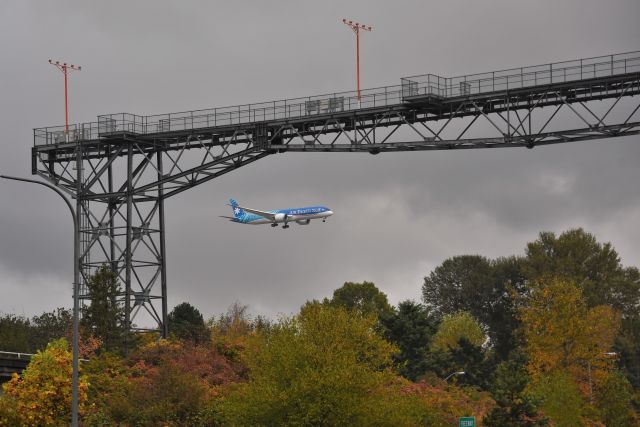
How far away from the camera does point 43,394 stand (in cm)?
6594

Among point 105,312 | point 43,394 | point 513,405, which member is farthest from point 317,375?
point 105,312

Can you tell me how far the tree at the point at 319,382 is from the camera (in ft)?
217

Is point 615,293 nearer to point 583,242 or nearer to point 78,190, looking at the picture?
point 583,242

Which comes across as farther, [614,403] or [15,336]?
[15,336]

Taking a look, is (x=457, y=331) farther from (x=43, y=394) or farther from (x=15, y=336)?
(x=43, y=394)

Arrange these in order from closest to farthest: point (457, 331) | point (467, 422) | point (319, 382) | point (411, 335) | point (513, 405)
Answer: point (319, 382), point (467, 422), point (513, 405), point (411, 335), point (457, 331)

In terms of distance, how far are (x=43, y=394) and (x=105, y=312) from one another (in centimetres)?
2450

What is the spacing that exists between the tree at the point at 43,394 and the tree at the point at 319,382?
8708mm

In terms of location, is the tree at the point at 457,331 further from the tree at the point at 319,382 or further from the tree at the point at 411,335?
the tree at the point at 319,382

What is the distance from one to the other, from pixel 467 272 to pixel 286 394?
115m

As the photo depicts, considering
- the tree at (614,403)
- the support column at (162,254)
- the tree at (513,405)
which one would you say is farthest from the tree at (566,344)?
the support column at (162,254)

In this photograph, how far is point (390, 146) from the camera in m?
79.2

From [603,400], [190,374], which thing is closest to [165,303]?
[190,374]

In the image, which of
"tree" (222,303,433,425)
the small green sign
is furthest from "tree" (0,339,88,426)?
the small green sign
